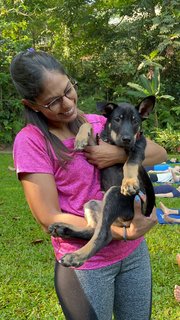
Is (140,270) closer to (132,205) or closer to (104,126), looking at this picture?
(132,205)

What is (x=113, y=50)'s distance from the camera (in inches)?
665

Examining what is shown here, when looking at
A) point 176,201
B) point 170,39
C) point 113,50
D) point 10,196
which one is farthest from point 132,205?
point 113,50

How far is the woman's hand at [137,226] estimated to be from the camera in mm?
1900

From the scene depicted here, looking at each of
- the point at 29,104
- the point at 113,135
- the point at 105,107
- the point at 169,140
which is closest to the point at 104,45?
the point at 169,140

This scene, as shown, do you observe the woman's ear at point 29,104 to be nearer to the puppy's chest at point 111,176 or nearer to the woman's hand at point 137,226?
the puppy's chest at point 111,176

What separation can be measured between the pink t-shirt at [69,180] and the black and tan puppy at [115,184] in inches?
2.5

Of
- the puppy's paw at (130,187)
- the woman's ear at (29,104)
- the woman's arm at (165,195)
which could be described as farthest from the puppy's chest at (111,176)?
the woman's arm at (165,195)

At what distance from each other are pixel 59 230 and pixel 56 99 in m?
0.60

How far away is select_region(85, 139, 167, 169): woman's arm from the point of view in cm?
208

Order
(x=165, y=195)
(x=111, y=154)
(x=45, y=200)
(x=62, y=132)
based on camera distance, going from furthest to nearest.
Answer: (x=165, y=195)
(x=111, y=154)
(x=62, y=132)
(x=45, y=200)

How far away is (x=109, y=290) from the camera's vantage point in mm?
1926

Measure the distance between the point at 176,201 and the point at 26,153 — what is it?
18.0 feet

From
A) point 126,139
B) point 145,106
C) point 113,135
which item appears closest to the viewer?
point 126,139

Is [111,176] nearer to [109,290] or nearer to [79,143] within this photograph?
[79,143]
